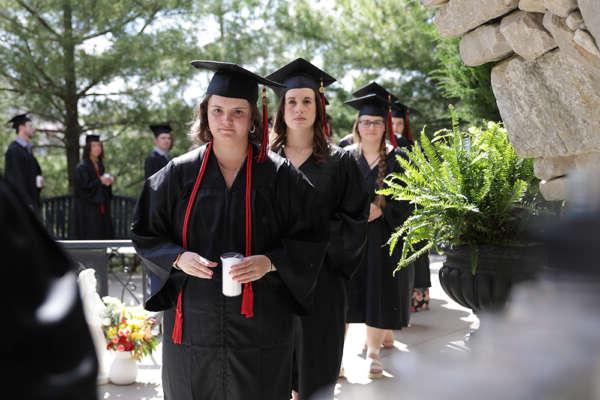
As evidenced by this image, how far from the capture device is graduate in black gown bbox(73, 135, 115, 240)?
944cm

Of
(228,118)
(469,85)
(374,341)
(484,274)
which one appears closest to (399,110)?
(469,85)

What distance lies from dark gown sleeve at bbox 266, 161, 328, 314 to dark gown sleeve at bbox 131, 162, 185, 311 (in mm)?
412

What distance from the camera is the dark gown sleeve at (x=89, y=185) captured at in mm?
9422

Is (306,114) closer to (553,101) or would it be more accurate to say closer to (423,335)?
(553,101)

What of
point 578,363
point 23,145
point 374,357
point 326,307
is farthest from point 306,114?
point 23,145

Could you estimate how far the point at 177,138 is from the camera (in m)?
10.5

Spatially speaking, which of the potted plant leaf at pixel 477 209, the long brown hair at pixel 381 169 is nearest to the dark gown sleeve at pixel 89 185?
the long brown hair at pixel 381 169

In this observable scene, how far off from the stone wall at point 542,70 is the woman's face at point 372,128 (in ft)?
5.18

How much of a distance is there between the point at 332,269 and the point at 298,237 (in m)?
0.83

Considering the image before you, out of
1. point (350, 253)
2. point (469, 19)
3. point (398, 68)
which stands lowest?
point (350, 253)

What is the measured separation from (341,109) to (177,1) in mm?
3039

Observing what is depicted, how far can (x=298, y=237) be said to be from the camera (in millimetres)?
3051

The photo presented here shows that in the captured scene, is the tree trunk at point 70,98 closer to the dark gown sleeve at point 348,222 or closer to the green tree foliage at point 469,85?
the green tree foliage at point 469,85

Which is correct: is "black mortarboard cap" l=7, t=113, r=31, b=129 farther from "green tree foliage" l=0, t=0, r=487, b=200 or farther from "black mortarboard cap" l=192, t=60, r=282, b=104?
"black mortarboard cap" l=192, t=60, r=282, b=104
